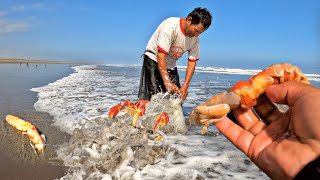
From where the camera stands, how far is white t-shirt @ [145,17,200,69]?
17.3 ft

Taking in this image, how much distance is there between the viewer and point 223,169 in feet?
11.7

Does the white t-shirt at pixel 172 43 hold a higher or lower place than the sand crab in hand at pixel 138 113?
higher

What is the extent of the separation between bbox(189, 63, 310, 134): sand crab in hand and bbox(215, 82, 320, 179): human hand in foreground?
10 cm

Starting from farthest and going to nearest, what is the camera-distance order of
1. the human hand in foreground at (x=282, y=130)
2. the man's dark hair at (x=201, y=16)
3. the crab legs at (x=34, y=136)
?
the man's dark hair at (x=201, y=16)
the crab legs at (x=34, y=136)
the human hand in foreground at (x=282, y=130)

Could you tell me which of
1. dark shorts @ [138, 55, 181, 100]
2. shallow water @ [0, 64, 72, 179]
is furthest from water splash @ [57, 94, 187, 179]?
dark shorts @ [138, 55, 181, 100]

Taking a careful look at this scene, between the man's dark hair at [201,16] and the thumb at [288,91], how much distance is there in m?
3.04

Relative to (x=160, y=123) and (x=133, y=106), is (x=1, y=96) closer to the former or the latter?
(x=133, y=106)

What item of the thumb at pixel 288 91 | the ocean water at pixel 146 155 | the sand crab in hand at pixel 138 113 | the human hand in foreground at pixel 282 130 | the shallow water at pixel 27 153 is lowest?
the shallow water at pixel 27 153

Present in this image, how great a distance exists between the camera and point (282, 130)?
2236 millimetres

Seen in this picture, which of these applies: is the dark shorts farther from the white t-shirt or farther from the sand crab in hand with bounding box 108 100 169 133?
the sand crab in hand with bounding box 108 100 169 133

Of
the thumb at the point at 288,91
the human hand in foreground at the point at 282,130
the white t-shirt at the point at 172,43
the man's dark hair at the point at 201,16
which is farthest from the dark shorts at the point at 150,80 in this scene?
the thumb at the point at 288,91

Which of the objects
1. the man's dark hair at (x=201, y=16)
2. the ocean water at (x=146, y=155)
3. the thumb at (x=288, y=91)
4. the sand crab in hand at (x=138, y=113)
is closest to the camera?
the thumb at (x=288, y=91)

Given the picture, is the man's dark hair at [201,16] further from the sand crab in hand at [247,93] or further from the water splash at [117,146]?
the sand crab in hand at [247,93]

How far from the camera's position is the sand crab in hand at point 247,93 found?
2248 millimetres
